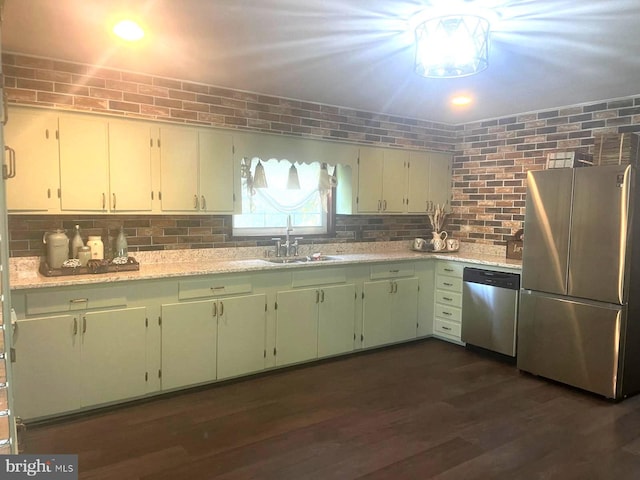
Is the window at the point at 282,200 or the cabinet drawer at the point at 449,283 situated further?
the cabinet drawer at the point at 449,283

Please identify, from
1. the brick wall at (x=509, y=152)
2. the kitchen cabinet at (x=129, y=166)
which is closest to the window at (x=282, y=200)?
the kitchen cabinet at (x=129, y=166)

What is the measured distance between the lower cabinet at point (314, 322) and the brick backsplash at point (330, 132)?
715mm

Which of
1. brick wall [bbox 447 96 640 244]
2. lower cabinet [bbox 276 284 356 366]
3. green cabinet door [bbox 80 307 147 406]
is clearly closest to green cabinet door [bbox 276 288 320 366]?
lower cabinet [bbox 276 284 356 366]

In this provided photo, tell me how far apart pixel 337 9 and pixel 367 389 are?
8.45ft

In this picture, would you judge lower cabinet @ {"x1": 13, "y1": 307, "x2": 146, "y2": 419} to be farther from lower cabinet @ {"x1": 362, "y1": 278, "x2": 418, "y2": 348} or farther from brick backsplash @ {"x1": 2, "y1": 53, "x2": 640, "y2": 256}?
lower cabinet @ {"x1": 362, "y1": 278, "x2": 418, "y2": 348}

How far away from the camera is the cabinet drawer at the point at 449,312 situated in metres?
4.56

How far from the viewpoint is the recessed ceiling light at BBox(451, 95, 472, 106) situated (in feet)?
12.9

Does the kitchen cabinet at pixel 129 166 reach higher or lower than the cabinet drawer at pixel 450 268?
higher

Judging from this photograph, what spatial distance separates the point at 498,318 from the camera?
13.6ft

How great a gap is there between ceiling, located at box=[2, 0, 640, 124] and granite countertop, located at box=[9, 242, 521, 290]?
1394 millimetres

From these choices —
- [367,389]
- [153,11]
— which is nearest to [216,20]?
[153,11]

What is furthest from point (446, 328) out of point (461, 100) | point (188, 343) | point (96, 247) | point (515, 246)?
point (96, 247)

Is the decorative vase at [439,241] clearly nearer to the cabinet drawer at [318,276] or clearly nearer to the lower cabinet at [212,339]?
the cabinet drawer at [318,276]

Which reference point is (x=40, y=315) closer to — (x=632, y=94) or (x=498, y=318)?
(x=498, y=318)
